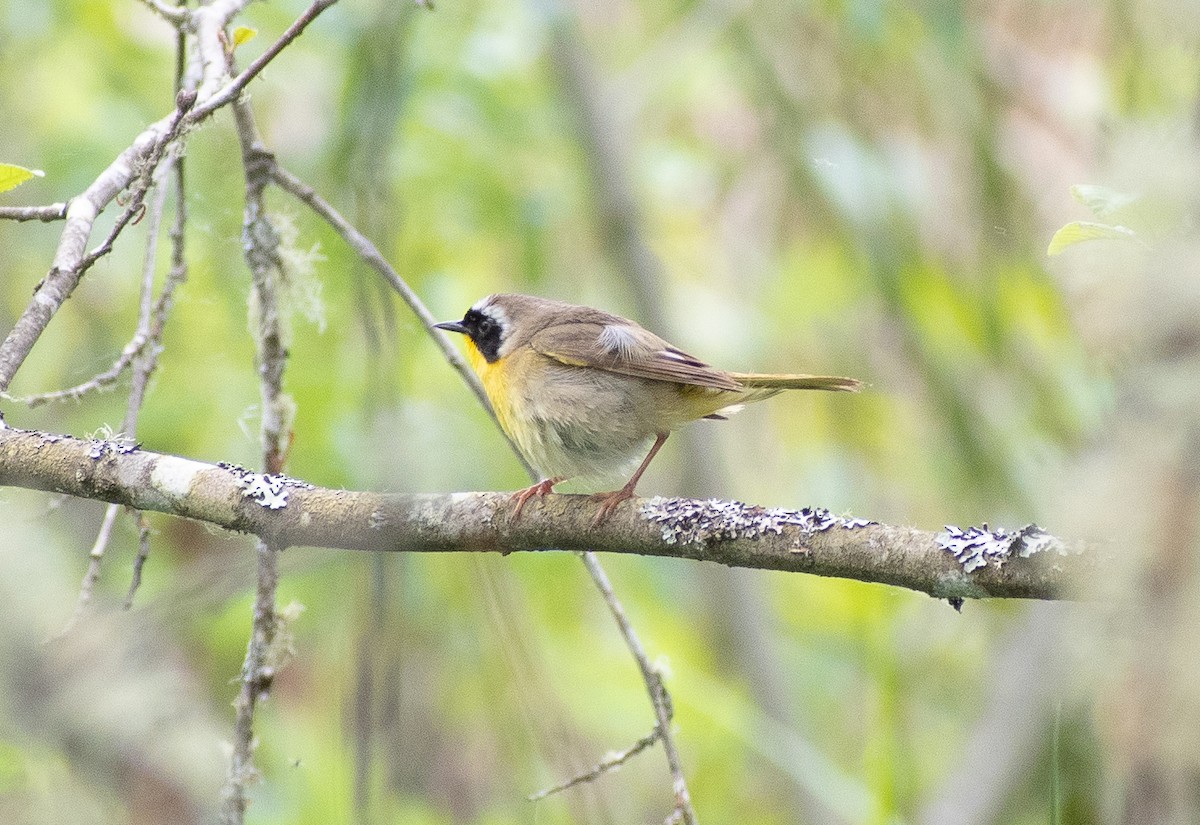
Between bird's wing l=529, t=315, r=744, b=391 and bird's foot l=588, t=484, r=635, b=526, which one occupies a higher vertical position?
bird's wing l=529, t=315, r=744, b=391

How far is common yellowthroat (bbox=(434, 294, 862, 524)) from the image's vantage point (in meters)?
3.99

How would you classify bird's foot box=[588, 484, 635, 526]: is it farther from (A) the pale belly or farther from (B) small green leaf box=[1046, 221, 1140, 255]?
(B) small green leaf box=[1046, 221, 1140, 255]

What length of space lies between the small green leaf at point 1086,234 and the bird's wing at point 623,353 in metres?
1.64

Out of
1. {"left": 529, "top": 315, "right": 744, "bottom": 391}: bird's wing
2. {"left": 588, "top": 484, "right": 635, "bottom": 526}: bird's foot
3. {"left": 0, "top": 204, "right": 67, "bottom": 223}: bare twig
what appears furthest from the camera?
{"left": 529, "top": 315, "right": 744, "bottom": 391}: bird's wing

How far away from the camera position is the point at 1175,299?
1927 mm

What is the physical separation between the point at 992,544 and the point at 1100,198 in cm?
70

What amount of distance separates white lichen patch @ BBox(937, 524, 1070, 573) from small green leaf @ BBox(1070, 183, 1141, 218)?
0.61 meters

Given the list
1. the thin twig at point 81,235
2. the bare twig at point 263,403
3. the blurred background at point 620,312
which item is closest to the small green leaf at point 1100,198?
the blurred background at point 620,312

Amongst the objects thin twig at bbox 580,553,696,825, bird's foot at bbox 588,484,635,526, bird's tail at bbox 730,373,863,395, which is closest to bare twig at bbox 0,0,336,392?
bird's foot at bbox 588,484,635,526

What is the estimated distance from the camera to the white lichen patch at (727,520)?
95.3 inches

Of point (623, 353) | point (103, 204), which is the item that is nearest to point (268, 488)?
point (103, 204)

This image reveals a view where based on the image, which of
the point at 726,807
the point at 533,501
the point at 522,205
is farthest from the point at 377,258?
the point at 726,807

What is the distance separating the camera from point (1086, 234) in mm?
2266

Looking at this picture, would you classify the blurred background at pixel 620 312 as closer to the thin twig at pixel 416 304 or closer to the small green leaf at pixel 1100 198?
the small green leaf at pixel 1100 198
